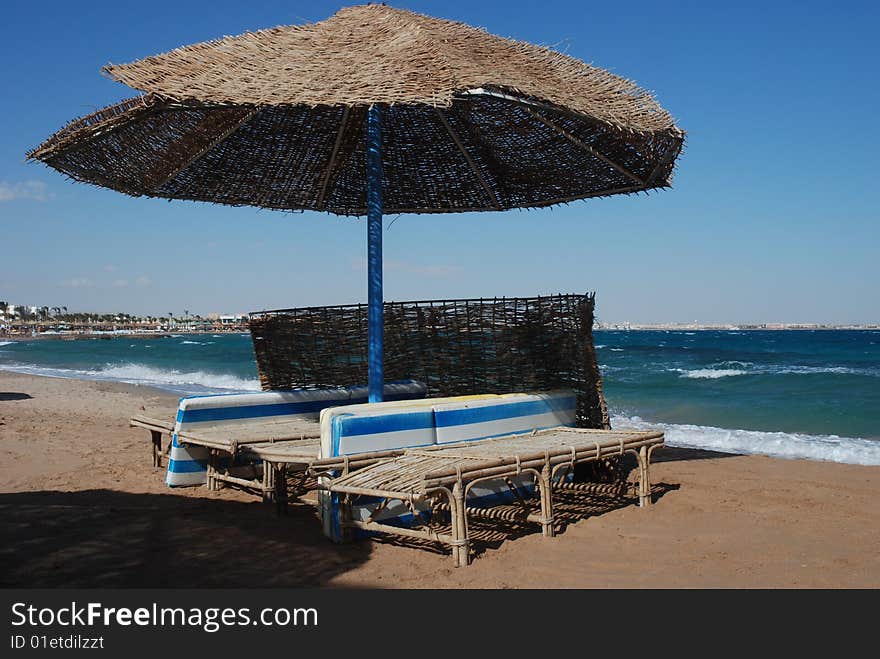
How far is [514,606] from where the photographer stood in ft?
10.5

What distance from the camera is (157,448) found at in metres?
6.75

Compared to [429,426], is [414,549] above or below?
below

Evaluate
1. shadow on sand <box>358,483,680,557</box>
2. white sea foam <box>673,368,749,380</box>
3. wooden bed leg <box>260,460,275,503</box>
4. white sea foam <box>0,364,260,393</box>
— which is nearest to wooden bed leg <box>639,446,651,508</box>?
shadow on sand <box>358,483,680,557</box>

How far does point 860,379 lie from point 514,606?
25.4 meters

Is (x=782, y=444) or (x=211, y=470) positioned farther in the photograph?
(x=782, y=444)

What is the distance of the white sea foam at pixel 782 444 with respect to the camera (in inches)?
382

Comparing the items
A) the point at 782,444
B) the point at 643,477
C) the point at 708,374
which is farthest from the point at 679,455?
the point at 708,374

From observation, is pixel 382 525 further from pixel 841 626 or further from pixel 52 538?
pixel 841 626

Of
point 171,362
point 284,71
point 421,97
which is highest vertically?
point 284,71

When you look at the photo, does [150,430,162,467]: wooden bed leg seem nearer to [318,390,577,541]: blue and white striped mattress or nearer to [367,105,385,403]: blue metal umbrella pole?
[367,105,385,403]: blue metal umbrella pole

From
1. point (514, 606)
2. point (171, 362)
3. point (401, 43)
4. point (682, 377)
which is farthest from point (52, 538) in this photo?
point (171, 362)

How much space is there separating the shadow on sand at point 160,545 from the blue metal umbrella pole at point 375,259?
3.58 ft

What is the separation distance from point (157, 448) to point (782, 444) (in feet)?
29.2

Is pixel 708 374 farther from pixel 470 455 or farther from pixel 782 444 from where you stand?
pixel 470 455
